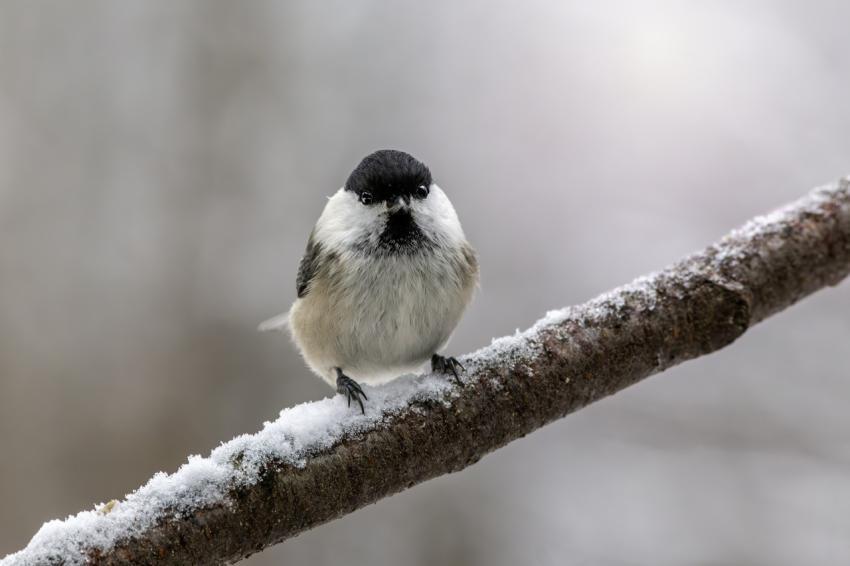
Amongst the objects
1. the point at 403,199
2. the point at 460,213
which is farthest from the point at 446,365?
the point at 460,213

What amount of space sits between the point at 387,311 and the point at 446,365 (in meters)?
0.23

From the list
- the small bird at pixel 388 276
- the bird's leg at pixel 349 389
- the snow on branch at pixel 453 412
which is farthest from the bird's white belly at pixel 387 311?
the snow on branch at pixel 453 412

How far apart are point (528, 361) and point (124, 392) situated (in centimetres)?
229

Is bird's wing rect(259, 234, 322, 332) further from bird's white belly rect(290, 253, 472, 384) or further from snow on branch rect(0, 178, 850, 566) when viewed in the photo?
snow on branch rect(0, 178, 850, 566)

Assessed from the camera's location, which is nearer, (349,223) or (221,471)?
(221,471)

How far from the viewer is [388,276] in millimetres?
1896

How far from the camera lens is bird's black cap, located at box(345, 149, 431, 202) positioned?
1.93m

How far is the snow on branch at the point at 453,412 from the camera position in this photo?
1265 mm

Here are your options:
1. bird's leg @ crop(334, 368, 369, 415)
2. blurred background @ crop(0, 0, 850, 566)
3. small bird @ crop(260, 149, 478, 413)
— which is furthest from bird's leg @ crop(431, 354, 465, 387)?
blurred background @ crop(0, 0, 850, 566)

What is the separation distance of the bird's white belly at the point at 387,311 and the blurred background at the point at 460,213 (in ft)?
4.84

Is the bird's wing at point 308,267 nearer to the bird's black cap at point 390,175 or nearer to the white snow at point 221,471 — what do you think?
the bird's black cap at point 390,175

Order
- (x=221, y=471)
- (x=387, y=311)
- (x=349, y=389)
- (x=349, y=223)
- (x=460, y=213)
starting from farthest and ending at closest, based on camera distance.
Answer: (x=460, y=213), (x=349, y=223), (x=387, y=311), (x=349, y=389), (x=221, y=471)

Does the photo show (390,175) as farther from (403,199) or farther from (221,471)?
(221,471)

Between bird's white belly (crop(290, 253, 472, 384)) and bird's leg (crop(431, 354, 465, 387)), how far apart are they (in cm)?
6
